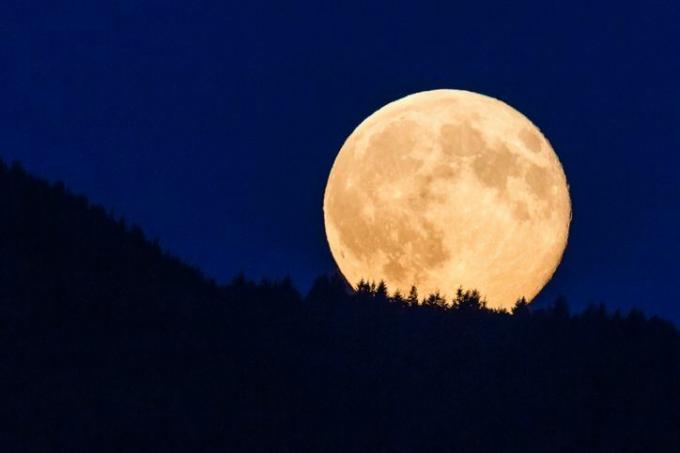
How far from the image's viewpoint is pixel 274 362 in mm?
17906

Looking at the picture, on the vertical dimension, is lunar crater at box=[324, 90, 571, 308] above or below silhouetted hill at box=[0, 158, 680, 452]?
above

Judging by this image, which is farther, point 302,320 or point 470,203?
point 470,203

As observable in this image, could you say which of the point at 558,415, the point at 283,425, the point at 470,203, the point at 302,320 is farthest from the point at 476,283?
the point at 283,425

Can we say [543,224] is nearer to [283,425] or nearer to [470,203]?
[470,203]

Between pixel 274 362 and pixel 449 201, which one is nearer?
pixel 274 362

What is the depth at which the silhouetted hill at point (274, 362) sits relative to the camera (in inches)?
Answer: 578

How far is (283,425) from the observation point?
612 inches

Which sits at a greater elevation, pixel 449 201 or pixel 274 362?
pixel 449 201

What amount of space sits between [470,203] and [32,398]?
11.9 m

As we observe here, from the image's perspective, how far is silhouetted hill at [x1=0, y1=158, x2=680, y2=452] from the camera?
14680 millimetres

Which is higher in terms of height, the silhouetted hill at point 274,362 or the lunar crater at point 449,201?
the lunar crater at point 449,201

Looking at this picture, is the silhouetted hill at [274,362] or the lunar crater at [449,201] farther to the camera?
the lunar crater at [449,201]

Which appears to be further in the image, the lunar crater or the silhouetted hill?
the lunar crater

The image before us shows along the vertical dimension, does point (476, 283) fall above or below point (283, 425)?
above
